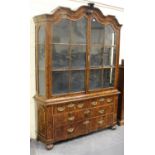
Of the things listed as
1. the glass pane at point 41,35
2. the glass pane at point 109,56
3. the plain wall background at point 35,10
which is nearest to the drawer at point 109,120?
the glass pane at point 109,56

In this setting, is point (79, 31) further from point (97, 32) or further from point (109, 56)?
point (109, 56)

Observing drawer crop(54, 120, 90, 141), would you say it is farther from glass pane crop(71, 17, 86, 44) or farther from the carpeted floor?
glass pane crop(71, 17, 86, 44)

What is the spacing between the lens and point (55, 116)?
1830mm

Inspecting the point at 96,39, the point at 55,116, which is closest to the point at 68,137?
the point at 55,116

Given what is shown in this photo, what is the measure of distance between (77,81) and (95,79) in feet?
0.86

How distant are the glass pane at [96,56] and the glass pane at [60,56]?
326 millimetres

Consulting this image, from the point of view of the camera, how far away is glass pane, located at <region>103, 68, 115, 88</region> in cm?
225

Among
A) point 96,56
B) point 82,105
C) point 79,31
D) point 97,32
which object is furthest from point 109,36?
point 82,105

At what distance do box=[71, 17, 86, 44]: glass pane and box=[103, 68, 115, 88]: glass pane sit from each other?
0.52 meters

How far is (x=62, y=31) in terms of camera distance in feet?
5.95

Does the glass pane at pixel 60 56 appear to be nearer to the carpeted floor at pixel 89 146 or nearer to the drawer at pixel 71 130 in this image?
the drawer at pixel 71 130

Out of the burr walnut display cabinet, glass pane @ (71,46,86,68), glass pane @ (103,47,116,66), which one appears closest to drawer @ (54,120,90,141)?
the burr walnut display cabinet

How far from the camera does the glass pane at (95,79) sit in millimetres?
2121

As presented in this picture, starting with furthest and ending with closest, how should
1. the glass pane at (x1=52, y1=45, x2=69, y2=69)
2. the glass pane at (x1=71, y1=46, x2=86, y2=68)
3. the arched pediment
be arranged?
the glass pane at (x1=71, y1=46, x2=86, y2=68), the glass pane at (x1=52, y1=45, x2=69, y2=69), the arched pediment
